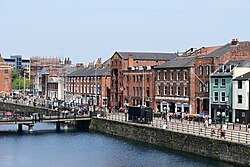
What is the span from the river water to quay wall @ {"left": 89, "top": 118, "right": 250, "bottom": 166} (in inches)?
32.3

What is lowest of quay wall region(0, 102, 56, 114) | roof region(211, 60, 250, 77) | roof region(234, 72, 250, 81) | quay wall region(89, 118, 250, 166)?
quay wall region(89, 118, 250, 166)

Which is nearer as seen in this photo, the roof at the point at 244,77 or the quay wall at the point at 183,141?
the quay wall at the point at 183,141

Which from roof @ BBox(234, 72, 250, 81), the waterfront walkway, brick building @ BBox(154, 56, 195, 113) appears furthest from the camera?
brick building @ BBox(154, 56, 195, 113)

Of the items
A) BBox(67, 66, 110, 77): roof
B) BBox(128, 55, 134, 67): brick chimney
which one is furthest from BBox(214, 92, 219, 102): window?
BBox(67, 66, 110, 77): roof

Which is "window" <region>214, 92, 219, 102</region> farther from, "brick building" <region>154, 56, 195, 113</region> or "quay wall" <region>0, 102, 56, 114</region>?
"quay wall" <region>0, 102, 56, 114</region>

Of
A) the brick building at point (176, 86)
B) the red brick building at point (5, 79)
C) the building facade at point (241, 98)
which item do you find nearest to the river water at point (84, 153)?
the building facade at point (241, 98)

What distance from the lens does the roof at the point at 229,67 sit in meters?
71.4

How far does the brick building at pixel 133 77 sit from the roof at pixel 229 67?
59.0 ft

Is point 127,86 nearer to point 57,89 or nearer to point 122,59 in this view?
point 122,59

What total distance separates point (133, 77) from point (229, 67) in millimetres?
27348

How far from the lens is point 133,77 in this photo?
9631cm

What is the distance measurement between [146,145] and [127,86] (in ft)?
117

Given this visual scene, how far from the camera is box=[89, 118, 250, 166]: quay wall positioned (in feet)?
159

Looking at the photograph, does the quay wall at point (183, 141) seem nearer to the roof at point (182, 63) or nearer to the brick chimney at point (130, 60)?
the roof at point (182, 63)
